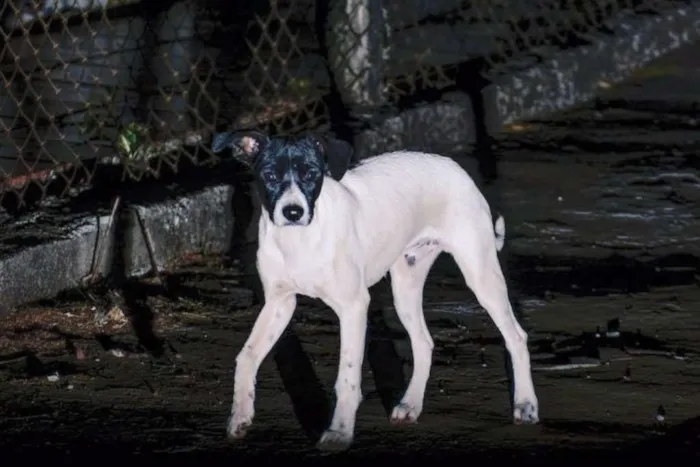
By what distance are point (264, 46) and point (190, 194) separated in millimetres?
3273

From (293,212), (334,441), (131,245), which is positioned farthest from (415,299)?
(131,245)

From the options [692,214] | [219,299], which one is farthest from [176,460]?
[692,214]

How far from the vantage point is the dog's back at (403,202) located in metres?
5.58

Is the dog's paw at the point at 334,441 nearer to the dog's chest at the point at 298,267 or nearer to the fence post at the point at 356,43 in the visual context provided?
the dog's chest at the point at 298,267

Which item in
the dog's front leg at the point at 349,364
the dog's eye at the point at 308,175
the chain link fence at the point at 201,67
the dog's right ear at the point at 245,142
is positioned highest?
the chain link fence at the point at 201,67

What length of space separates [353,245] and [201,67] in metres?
4.78

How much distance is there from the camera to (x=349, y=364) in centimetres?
541

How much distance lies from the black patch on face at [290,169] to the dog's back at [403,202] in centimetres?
23

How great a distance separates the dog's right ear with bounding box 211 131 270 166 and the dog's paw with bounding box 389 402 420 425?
98 centimetres

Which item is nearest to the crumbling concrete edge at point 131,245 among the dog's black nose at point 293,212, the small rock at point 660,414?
the dog's black nose at point 293,212

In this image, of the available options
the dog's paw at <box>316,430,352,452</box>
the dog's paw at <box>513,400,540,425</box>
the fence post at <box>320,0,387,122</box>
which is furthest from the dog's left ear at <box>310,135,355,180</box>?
the fence post at <box>320,0,387,122</box>

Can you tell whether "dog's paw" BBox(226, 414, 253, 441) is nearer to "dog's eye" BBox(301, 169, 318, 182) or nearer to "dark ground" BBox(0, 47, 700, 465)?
"dark ground" BBox(0, 47, 700, 465)

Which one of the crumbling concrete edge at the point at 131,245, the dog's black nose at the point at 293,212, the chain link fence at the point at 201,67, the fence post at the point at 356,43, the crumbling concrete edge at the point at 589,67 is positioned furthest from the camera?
the crumbling concrete edge at the point at 589,67

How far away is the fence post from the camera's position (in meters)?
8.73
